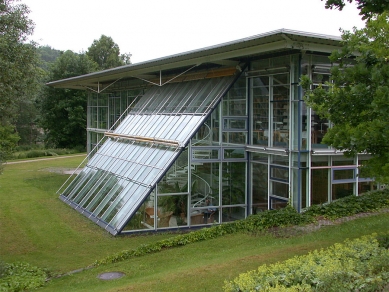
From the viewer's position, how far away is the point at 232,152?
52.0 feet

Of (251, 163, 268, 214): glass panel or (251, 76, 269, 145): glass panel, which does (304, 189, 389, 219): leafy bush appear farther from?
(251, 76, 269, 145): glass panel

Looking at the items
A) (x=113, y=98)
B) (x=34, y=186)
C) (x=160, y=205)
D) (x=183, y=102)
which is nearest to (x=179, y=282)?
(x=160, y=205)

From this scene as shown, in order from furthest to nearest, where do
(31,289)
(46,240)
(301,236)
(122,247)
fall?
1. (46,240)
2. (122,247)
3. (301,236)
4. (31,289)

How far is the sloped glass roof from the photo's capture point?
15.1m

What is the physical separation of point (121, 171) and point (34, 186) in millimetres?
9807

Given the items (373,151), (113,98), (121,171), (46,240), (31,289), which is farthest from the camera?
(113,98)

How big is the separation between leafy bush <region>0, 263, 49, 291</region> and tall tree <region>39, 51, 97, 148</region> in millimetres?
33132

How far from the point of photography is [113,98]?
1091 inches

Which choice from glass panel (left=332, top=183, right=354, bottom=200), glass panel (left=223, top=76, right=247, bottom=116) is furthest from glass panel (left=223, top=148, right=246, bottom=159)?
glass panel (left=332, top=183, right=354, bottom=200)

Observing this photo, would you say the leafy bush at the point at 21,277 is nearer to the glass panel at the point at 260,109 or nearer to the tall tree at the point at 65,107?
the glass panel at the point at 260,109

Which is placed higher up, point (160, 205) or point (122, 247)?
point (160, 205)

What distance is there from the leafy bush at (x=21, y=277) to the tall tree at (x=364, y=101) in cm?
722

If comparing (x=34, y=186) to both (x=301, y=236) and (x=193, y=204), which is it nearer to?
(x=193, y=204)

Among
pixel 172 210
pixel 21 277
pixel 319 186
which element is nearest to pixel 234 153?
pixel 172 210
